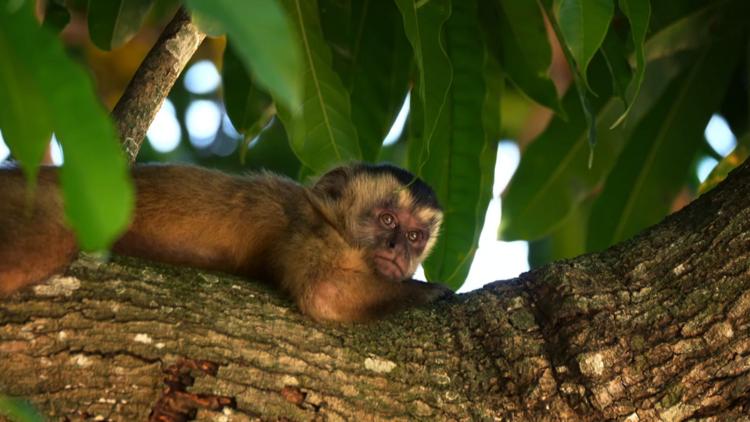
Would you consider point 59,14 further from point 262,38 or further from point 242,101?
point 262,38

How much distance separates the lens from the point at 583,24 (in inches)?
110

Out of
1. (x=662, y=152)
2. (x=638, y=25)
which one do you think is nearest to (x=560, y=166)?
(x=662, y=152)

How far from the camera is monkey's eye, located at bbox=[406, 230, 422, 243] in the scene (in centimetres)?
482

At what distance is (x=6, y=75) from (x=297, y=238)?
8.21 ft

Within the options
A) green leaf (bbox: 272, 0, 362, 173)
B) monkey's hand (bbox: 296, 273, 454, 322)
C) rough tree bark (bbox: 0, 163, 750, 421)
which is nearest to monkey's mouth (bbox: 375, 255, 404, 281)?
monkey's hand (bbox: 296, 273, 454, 322)

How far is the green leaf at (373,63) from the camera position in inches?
178

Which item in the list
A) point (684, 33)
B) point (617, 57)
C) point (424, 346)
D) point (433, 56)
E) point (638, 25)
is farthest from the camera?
point (684, 33)

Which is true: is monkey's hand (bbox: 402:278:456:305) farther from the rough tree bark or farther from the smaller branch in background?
the smaller branch in background

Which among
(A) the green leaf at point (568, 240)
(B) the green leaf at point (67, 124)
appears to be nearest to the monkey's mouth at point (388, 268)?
(A) the green leaf at point (568, 240)

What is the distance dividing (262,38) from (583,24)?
1553mm

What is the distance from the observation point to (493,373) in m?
3.08

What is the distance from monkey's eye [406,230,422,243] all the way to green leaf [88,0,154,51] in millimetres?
1555

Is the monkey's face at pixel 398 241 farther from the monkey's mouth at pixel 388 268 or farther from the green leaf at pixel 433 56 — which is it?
the green leaf at pixel 433 56

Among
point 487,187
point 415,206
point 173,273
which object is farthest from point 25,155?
point 415,206
